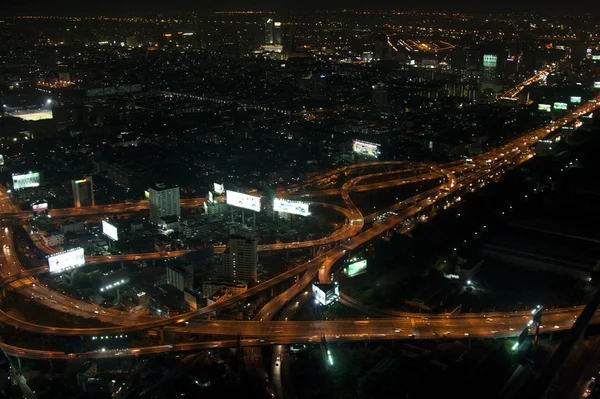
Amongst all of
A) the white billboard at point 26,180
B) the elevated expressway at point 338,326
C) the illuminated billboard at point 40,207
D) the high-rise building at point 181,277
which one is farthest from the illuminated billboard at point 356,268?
the white billboard at point 26,180

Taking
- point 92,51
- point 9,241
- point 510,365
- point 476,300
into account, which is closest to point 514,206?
point 476,300

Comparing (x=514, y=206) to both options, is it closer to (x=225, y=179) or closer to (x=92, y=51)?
(x=225, y=179)

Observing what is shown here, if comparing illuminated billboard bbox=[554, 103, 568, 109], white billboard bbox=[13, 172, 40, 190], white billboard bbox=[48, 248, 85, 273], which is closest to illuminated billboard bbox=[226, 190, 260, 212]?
white billboard bbox=[48, 248, 85, 273]

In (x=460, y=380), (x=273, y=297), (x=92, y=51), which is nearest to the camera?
(x=460, y=380)

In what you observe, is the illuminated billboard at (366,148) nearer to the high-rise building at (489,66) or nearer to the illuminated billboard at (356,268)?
the illuminated billboard at (356,268)

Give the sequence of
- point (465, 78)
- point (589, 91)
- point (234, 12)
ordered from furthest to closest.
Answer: point (234, 12), point (465, 78), point (589, 91)

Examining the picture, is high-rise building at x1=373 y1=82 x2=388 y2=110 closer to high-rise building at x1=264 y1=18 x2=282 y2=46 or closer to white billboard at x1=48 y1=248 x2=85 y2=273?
white billboard at x1=48 y1=248 x2=85 y2=273

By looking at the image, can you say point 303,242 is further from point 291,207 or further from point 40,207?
point 40,207
